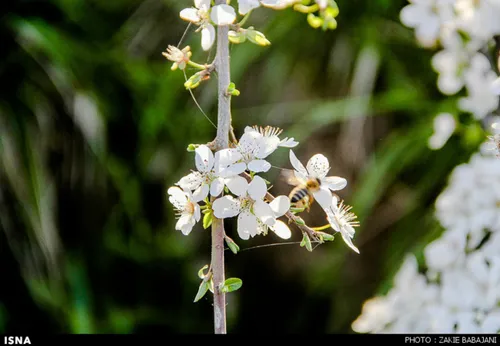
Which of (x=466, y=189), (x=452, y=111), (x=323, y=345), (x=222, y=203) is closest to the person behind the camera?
(x=222, y=203)

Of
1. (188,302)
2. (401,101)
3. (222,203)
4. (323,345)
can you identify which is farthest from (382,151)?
(222,203)

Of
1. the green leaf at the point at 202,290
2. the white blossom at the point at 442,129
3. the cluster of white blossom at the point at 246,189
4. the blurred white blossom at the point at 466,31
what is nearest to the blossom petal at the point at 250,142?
the cluster of white blossom at the point at 246,189

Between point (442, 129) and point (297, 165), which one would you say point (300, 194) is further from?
point (442, 129)

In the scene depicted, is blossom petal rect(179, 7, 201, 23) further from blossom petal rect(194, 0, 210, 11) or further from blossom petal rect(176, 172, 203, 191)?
blossom petal rect(176, 172, 203, 191)

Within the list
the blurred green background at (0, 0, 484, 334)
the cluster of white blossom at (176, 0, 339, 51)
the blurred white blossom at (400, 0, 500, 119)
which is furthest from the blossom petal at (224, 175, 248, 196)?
the blurred green background at (0, 0, 484, 334)

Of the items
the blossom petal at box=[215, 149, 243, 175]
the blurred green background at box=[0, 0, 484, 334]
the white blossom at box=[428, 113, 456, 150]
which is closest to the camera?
the blossom petal at box=[215, 149, 243, 175]

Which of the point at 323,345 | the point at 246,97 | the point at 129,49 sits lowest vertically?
the point at 323,345

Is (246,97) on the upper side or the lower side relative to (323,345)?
upper

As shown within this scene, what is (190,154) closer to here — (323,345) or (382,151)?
(382,151)
